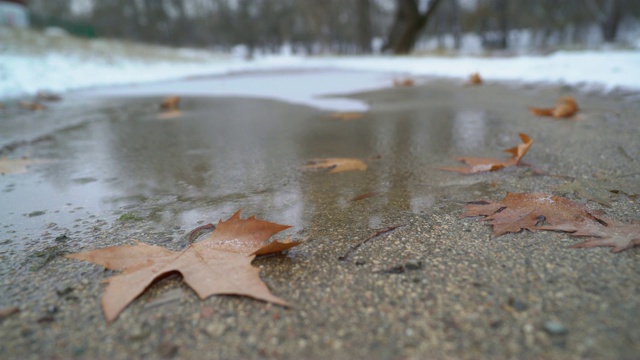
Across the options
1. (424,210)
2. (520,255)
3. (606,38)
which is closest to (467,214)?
(424,210)

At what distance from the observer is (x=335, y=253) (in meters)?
0.95

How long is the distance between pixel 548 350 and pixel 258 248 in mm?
602

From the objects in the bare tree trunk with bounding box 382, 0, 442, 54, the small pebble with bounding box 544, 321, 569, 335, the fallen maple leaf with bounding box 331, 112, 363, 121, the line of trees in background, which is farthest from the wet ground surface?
the line of trees in background

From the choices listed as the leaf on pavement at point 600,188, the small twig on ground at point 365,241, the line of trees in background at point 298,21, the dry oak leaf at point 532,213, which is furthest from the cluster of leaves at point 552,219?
the line of trees in background at point 298,21

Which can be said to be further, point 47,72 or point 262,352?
Answer: point 47,72

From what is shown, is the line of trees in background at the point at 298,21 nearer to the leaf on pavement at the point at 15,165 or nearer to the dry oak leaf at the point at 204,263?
the leaf on pavement at the point at 15,165

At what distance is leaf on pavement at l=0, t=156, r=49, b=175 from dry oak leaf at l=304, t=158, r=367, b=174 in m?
1.25

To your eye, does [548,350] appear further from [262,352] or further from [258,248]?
[258,248]

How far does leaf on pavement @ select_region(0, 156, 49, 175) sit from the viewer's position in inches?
68.6

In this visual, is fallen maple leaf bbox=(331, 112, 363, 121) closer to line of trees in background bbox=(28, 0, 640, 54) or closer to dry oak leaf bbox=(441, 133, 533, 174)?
dry oak leaf bbox=(441, 133, 533, 174)

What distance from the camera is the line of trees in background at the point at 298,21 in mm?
28375

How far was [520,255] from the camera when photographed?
883 millimetres

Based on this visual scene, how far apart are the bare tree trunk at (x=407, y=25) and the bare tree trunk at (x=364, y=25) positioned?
17.2ft

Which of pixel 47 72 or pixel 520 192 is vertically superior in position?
pixel 47 72
